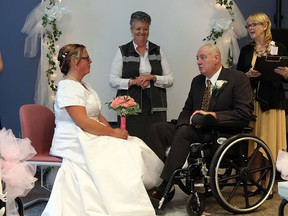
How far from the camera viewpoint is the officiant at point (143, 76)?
4.06 metres

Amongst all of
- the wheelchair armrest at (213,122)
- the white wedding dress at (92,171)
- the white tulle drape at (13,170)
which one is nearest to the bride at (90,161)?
the white wedding dress at (92,171)

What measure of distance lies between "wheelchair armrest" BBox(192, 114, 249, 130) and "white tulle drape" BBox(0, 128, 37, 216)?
1.23m

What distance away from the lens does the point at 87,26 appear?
4.54 meters

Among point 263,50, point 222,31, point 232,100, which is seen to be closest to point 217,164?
point 232,100

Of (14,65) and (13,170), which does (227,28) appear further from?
(13,170)

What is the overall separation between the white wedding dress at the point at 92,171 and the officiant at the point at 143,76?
860 mm

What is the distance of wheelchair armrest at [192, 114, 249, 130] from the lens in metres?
3.15

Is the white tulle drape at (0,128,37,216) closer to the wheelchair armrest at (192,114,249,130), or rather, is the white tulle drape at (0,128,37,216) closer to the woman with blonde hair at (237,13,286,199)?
the wheelchair armrest at (192,114,249,130)

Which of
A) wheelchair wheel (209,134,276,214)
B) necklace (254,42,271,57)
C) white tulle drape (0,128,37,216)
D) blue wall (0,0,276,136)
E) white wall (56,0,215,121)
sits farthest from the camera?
blue wall (0,0,276,136)

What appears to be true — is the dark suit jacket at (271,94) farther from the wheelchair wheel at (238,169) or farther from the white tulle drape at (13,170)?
the white tulle drape at (13,170)

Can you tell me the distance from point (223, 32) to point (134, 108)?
56.8 inches

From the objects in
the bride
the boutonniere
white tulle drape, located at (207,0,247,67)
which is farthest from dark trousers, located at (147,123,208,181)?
white tulle drape, located at (207,0,247,67)

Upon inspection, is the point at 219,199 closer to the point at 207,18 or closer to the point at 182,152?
the point at 182,152

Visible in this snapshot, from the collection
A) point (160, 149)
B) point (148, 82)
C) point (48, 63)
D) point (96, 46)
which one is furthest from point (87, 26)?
point (160, 149)
